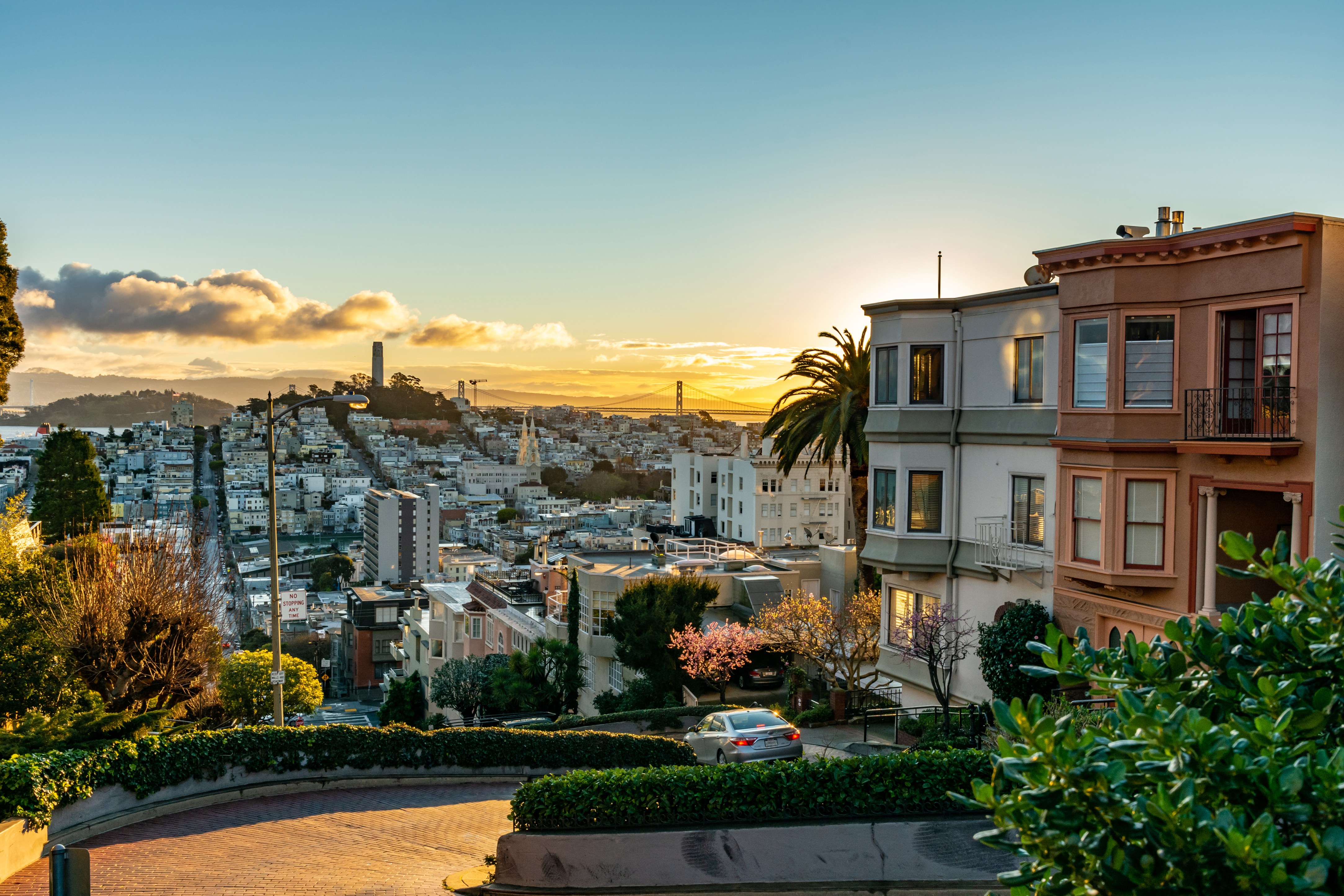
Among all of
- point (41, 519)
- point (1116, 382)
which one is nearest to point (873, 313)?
point (1116, 382)

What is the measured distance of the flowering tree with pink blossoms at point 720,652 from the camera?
103 feet

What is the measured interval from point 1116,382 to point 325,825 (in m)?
14.8

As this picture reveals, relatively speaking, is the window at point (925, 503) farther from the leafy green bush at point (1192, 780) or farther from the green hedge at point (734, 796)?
the leafy green bush at point (1192, 780)

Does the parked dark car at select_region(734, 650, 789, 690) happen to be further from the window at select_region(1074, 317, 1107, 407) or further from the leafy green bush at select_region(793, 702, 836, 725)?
the window at select_region(1074, 317, 1107, 407)

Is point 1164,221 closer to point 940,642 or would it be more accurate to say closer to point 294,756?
point 940,642

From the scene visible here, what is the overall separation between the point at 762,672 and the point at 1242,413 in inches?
818

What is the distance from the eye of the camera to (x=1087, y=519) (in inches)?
763

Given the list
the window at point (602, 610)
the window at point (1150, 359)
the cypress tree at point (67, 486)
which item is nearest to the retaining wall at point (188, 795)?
the window at point (1150, 359)

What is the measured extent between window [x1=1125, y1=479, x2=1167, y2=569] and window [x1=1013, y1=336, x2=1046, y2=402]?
3.34 m

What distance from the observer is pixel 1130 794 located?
4.02 metres

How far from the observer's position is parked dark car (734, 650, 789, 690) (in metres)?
35.2

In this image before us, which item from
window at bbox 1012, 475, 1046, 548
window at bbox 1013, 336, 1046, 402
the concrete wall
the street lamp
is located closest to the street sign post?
the street lamp

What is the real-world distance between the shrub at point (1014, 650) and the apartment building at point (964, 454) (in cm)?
A: 83

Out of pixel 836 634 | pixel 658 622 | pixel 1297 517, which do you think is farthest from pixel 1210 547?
pixel 658 622
